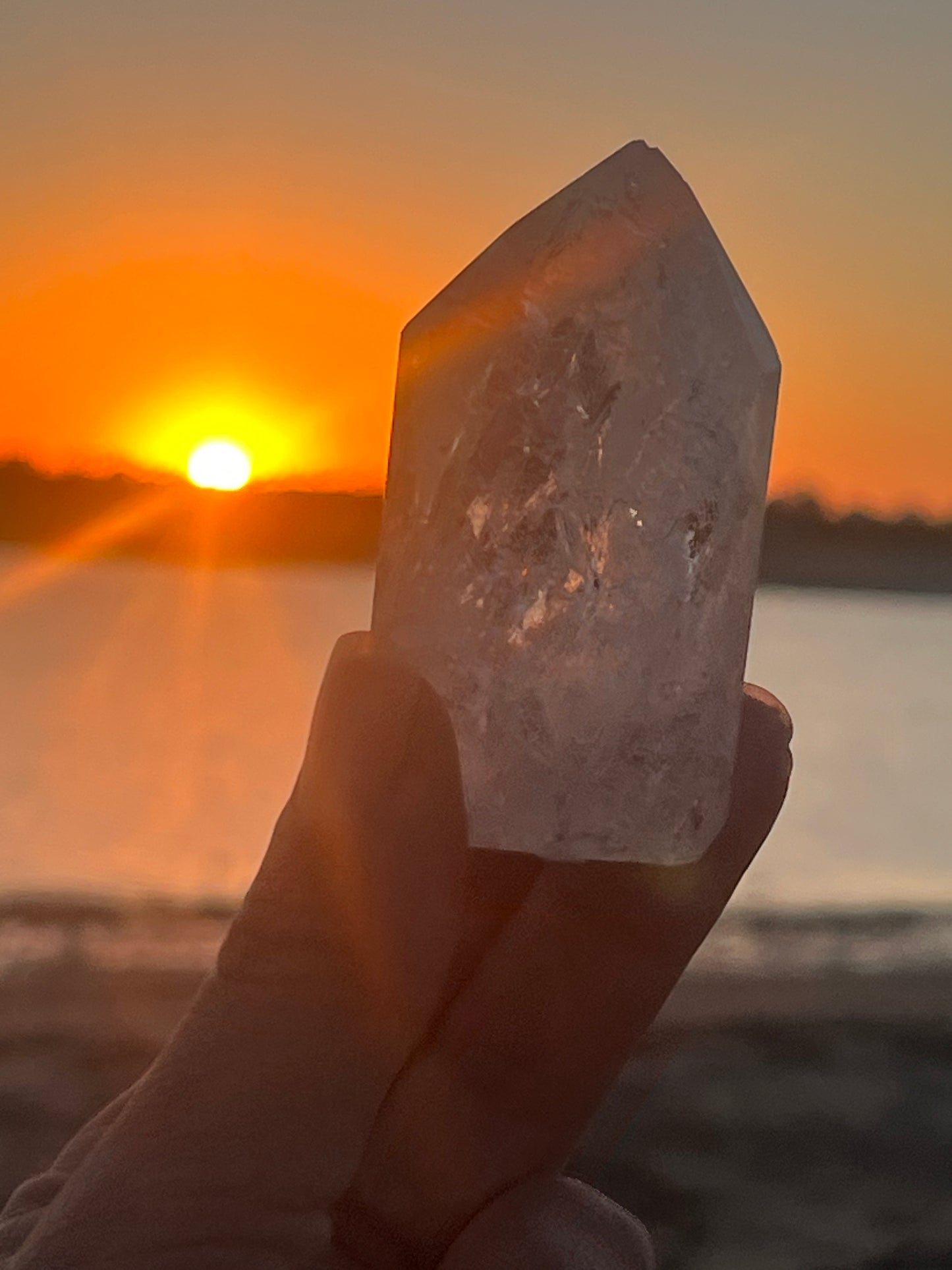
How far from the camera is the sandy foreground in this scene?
11.0 feet

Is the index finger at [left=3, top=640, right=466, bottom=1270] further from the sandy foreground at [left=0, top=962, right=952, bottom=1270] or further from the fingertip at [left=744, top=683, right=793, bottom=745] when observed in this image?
the sandy foreground at [left=0, top=962, right=952, bottom=1270]

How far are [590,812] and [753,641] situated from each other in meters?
26.9

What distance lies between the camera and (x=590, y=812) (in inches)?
70.2

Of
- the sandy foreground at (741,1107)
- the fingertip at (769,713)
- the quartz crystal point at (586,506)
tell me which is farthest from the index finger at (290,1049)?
the sandy foreground at (741,1107)

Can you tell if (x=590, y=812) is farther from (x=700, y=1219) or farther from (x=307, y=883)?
(x=700, y=1219)

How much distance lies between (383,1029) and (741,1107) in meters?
2.49

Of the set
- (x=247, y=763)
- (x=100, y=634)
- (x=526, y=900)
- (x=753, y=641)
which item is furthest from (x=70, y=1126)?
(x=753, y=641)

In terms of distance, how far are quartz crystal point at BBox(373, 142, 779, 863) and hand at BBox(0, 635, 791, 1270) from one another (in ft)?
0.24

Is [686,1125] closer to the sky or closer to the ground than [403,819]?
closer to the ground

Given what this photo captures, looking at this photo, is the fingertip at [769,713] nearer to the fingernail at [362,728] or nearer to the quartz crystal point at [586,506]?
the quartz crystal point at [586,506]

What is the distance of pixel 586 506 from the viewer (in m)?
1.70

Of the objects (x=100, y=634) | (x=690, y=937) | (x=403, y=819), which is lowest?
(x=100, y=634)

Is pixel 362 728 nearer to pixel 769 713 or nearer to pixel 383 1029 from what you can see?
pixel 383 1029

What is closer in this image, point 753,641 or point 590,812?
point 590,812
